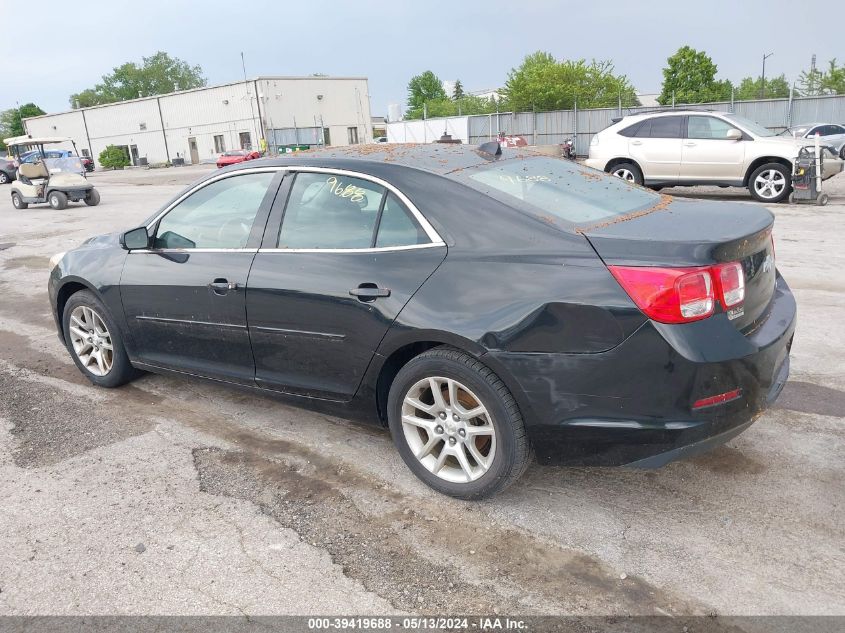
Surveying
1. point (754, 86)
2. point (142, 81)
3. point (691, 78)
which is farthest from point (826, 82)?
point (142, 81)

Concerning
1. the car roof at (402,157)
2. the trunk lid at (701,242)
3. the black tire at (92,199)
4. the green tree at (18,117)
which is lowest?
the black tire at (92,199)

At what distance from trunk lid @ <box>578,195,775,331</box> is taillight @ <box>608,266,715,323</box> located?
0.12 feet

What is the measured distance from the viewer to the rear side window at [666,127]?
45.2 feet

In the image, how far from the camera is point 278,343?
376 centimetres

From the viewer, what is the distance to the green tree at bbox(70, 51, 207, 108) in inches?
4227

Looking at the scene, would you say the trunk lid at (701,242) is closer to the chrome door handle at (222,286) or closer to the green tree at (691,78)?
the chrome door handle at (222,286)

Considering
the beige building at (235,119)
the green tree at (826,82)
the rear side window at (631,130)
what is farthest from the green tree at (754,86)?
the rear side window at (631,130)

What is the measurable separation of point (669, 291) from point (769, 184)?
12214 mm

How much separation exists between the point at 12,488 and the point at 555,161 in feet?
11.5

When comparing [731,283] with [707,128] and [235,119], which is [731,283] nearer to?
[707,128]

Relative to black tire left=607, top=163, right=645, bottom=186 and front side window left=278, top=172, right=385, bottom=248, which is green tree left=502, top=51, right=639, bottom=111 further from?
front side window left=278, top=172, right=385, bottom=248

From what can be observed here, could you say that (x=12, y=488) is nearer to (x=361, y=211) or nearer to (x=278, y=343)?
(x=278, y=343)

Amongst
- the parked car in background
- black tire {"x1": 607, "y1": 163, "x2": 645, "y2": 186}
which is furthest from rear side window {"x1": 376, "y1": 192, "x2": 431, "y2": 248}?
the parked car in background

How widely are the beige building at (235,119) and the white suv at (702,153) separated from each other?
3841 cm
